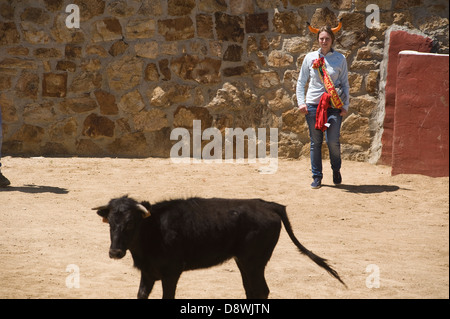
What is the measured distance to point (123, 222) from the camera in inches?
172

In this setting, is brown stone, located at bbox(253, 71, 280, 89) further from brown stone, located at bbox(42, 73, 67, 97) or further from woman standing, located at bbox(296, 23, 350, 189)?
brown stone, located at bbox(42, 73, 67, 97)

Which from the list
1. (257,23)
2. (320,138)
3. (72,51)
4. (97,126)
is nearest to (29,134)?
(97,126)

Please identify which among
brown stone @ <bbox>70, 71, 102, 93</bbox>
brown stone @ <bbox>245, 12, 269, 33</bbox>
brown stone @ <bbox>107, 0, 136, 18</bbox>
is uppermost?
brown stone @ <bbox>107, 0, 136, 18</bbox>

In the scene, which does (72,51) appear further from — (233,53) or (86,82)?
(233,53)

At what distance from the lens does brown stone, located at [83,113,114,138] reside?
1051cm

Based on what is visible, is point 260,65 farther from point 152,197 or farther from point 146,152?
point 152,197

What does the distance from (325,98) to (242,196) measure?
150cm

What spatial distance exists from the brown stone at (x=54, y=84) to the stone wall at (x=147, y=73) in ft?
0.05

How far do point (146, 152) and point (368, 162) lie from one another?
3252 mm

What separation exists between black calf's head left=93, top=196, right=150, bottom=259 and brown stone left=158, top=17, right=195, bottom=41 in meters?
6.17

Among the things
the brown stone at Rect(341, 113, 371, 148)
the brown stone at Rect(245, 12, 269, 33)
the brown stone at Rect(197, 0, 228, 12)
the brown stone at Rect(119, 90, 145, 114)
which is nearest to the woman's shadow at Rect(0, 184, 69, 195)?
the brown stone at Rect(119, 90, 145, 114)

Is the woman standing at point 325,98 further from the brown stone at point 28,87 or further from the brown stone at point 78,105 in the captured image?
the brown stone at point 28,87

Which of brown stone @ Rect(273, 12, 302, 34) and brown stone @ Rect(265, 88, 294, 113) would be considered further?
brown stone @ Rect(265, 88, 294, 113)

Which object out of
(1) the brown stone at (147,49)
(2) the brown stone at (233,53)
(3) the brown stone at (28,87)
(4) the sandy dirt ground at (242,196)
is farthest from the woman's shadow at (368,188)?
(3) the brown stone at (28,87)
